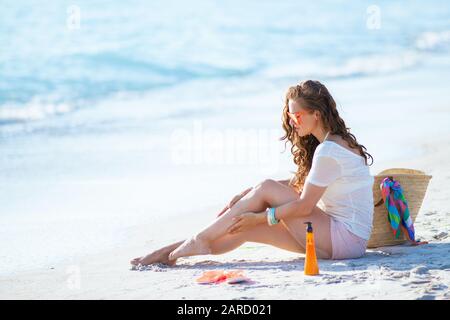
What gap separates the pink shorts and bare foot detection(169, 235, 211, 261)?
0.89 metres

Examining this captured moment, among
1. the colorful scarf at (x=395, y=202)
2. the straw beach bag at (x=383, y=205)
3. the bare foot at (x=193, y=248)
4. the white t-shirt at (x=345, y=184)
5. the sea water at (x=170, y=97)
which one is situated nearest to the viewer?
the white t-shirt at (x=345, y=184)

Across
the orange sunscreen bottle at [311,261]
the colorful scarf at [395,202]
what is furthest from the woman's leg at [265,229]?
the colorful scarf at [395,202]

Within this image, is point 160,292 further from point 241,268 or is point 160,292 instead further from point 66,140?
point 66,140

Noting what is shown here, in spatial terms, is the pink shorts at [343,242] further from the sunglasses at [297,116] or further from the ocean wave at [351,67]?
the ocean wave at [351,67]

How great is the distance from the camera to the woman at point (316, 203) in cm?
520

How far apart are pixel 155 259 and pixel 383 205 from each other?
5.68ft

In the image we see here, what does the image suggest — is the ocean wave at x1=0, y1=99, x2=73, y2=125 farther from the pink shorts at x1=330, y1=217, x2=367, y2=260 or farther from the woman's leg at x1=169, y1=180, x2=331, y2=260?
the pink shorts at x1=330, y1=217, x2=367, y2=260

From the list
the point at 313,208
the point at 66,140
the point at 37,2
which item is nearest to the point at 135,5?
the point at 37,2

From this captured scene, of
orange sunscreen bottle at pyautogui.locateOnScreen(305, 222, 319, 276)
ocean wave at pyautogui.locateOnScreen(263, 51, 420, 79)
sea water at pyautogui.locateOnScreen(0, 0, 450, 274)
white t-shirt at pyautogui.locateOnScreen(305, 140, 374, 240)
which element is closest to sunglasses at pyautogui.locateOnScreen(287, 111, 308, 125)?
white t-shirt at pyautogui.locateOnScreen(305, 140, 374, 240)

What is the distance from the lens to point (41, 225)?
760 cm

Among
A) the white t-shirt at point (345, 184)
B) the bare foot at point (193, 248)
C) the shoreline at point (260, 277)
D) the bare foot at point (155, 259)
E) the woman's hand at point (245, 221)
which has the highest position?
the white t-shirt at point (345, 184)

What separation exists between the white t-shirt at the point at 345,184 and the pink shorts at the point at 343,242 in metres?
0.03
